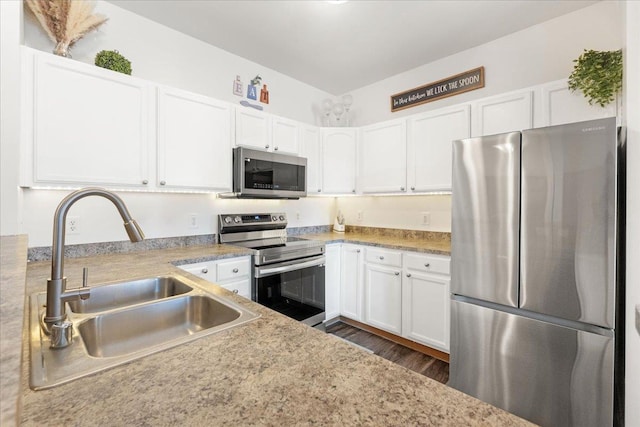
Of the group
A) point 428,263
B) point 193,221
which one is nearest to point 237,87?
point 193,221

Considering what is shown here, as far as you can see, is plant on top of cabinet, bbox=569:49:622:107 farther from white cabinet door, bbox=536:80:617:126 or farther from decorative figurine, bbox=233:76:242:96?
decorative figurine, bbox=233:76:242:96

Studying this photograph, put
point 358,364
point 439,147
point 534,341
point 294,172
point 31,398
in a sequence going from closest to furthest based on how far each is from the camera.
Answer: point 31,398 < point 358,364 < point 534,341 < point 439,147 < point 294,172

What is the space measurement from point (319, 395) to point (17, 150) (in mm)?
2097

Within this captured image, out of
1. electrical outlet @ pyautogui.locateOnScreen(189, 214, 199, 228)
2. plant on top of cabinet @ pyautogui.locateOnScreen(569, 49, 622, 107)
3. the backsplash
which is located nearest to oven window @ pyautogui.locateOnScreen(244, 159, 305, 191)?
electrical outlet @ pyautogui.locateOnScreen(189, 214, 199, 228)

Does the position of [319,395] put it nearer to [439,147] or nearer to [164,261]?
[164,261]

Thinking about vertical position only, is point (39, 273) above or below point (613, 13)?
below

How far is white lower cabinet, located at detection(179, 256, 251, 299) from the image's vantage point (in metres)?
2.00

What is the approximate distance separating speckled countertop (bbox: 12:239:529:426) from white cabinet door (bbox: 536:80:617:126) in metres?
2.33

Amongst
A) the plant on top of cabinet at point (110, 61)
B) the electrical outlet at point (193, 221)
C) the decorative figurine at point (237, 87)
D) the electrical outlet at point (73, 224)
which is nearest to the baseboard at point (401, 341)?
the electrical outlet at point (193, 221)

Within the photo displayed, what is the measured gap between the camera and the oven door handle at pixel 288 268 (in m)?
2.24

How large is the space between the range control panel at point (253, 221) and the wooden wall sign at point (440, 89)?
5.93 feet

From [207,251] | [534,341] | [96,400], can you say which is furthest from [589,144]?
[207,251]

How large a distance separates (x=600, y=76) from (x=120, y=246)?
11.6 feet

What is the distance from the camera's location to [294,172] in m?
2.89
